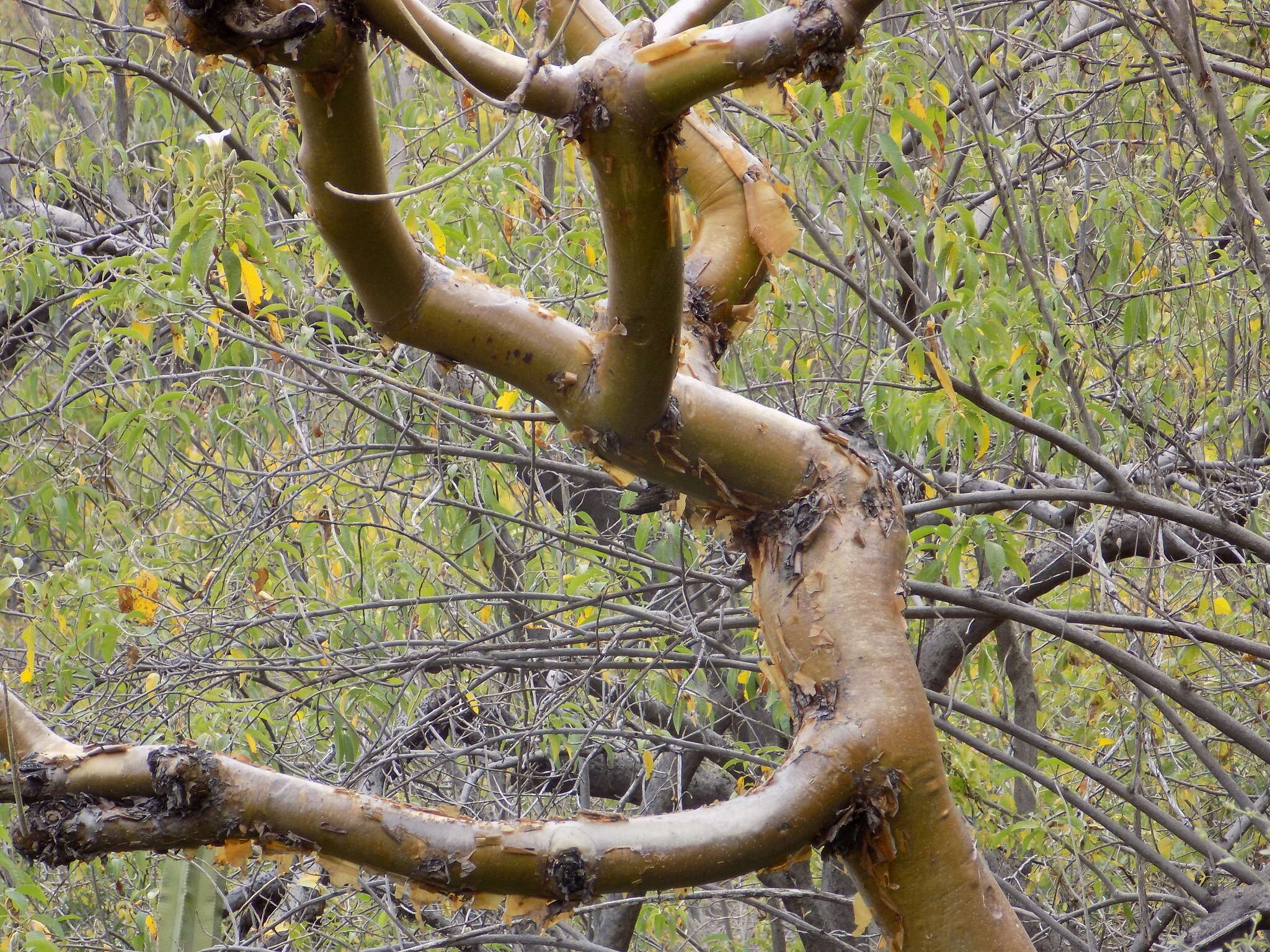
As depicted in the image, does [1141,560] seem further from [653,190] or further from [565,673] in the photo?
[653,190]

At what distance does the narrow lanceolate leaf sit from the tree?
45 centimetres

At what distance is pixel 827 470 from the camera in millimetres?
1719

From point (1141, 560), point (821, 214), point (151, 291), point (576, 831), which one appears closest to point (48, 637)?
point (151, 291)

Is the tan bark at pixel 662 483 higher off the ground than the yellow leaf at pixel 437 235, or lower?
lower

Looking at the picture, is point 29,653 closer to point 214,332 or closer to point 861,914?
point 214,332

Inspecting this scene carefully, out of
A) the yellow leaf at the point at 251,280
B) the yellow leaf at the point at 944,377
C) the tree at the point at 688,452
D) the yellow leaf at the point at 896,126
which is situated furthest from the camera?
the yellow leaf at the point at 896,126

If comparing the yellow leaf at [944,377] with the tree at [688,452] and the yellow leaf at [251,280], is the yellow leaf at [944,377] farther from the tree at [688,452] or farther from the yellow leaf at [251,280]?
the yellow leaf at [251,280]

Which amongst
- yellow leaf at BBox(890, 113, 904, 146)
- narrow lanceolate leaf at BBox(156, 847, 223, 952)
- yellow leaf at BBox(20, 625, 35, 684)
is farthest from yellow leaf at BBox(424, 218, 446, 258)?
narrow lanceolate leaf at BBox(156, 847, 223, 952)

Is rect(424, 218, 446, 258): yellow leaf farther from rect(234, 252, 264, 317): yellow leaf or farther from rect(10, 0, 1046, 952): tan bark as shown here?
rect(10, 0, 1046, 952): tan bark

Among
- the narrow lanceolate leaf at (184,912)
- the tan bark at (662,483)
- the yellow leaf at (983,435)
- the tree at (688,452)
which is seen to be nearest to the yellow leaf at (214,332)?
the tree at (688,452)

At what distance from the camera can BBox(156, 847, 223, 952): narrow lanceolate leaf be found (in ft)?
10.4

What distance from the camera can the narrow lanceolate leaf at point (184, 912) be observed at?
3.16m

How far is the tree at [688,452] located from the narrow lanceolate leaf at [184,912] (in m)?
0.45

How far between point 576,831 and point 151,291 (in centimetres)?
→ 223
